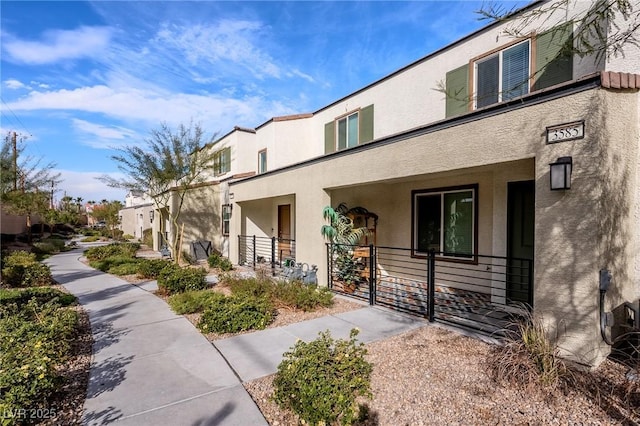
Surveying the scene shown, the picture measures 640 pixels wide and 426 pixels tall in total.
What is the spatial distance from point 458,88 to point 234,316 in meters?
6.70

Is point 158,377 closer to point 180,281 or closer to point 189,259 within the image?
point 180,281

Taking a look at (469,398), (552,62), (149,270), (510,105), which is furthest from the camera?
(149,270)

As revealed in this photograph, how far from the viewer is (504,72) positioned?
6434 mm

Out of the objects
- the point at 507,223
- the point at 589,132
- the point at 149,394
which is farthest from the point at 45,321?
the point at 507,223

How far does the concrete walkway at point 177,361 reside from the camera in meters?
3.00

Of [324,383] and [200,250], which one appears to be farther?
[200,250]

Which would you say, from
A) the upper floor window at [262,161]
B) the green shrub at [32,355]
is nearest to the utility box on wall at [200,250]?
the upper floor window at [262,161]

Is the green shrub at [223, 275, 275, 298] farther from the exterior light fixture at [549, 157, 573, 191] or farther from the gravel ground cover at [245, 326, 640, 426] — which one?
the exterior light fixture at [549, 157, 573, 191]

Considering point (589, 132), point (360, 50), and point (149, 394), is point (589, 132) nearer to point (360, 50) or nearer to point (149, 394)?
point (149, 394)

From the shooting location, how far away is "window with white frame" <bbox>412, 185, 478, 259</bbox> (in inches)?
292

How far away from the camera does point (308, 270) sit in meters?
8.23

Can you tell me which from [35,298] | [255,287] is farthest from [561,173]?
[35,298]

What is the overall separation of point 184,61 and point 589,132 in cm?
990

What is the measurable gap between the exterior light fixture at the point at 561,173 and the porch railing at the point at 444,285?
1.83 meters
